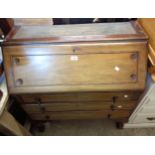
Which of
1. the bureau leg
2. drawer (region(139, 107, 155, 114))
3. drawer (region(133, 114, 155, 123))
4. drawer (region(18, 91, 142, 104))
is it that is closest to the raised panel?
drawer (region(18, 91, 142, 104))

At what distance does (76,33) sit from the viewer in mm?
1058

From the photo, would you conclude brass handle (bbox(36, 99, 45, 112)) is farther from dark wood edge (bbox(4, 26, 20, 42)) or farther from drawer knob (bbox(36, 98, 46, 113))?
dark wood edge (bbox(4, 26, 20, 42))

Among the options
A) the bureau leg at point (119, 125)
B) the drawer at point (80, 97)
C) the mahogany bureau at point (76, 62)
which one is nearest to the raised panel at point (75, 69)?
the mahogany bureau at point (76, 62)

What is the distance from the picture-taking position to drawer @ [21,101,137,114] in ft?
4.02

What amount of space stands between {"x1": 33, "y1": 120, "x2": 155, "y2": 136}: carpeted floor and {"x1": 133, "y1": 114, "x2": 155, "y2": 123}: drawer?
0.44 feet

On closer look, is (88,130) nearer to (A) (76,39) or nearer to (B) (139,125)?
(B) (139,125)

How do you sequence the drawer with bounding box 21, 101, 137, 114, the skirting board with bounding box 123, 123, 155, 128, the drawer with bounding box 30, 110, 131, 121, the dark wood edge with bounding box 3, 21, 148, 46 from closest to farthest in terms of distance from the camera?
1. the dark wood edge with bounding box 3, 21, 148, 46
2. the drawer with bounding box 21, 101, 137, 114
3. the drawer with bounding box 30, 110, 131, 121
4. the skirting board with bounding box 123, 123, 155, 128

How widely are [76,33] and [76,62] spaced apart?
19 centimetres

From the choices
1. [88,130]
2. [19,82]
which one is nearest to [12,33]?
[19,82]

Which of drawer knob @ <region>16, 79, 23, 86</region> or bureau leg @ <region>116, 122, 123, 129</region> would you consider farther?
bureau leg @ <region>116, 122, 123, 129</region>

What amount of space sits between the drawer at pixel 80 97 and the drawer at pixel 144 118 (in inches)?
12.6

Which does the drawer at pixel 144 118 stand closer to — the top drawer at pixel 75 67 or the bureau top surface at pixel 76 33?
the top drawer at pixel 75 67

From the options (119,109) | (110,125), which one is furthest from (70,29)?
(110,125)
